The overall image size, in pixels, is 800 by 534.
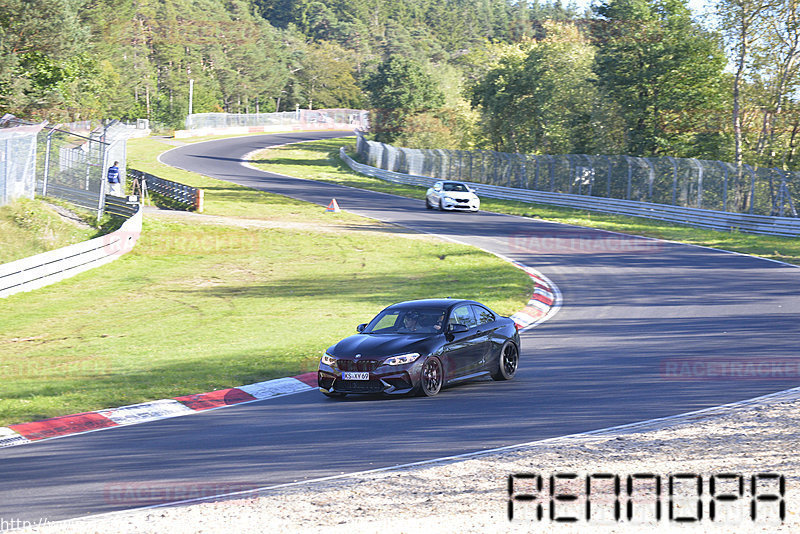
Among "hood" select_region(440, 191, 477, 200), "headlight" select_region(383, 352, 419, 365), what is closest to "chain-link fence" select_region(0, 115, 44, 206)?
"hood" select_region(440, 191, 477, 200)

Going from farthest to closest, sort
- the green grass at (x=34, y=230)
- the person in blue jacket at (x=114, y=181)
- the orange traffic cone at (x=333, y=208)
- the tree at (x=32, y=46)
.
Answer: the orange traffic cone at (x=333, y=208)
the tree at (x=32, y=46)
the person in blue jacket at (x=114, y=181)
the green grass at (x=34, y=230)

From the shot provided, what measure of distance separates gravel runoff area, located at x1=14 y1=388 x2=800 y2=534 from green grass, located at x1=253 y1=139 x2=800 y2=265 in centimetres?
2035

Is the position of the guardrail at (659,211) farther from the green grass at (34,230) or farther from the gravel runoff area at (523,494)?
the gravel runoff area at (523,494)

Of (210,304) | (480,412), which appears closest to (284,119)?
(210,304)

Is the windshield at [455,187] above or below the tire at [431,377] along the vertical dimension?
above

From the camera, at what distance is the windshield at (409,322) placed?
1262cm

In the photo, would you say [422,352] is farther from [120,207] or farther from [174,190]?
[174,190]

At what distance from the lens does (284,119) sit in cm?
12400

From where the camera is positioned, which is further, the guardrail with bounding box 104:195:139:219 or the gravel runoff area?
the guardrail with bounding box 104:195:139:219

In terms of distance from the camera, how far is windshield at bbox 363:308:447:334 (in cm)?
1262

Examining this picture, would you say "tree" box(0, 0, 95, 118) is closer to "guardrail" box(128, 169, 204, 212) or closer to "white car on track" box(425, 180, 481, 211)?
"guardrail" box(128, 169, 204, 212)

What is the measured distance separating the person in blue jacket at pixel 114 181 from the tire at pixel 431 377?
2778 centimetres

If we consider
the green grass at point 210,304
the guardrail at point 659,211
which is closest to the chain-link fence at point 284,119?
the guardrail at point 659,211

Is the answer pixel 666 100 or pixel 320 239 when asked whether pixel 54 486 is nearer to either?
pixel 320 239
